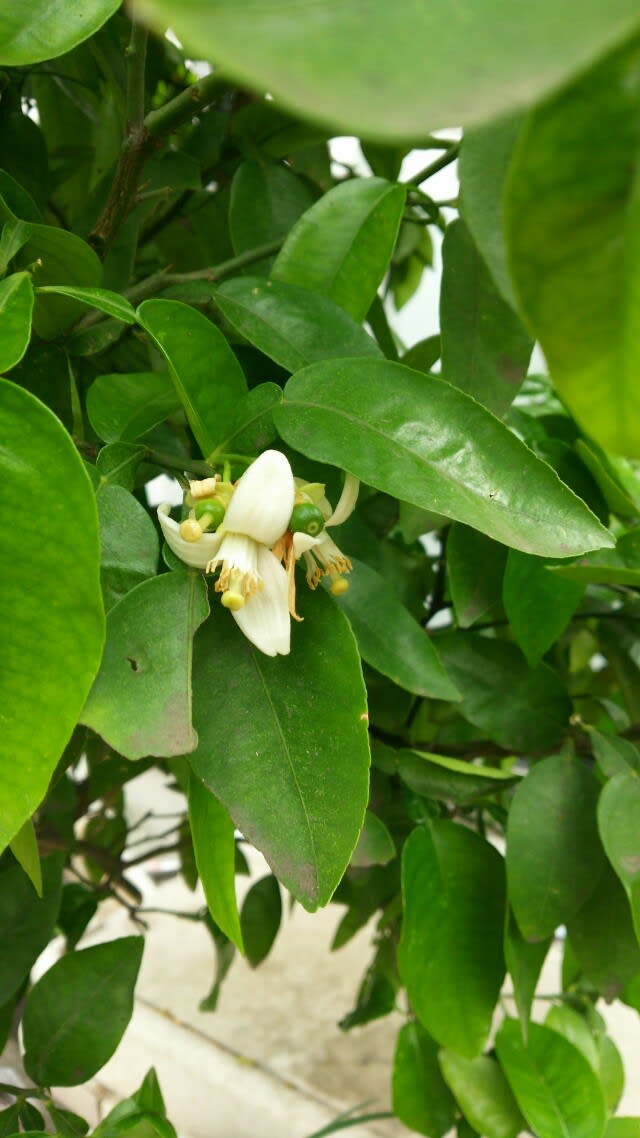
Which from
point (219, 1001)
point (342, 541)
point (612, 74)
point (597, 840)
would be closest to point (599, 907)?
point (597, 840)

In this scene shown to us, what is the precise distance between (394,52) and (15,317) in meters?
0.10

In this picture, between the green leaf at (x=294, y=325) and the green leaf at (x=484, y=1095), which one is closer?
the green leaf at (x=294, y=325)

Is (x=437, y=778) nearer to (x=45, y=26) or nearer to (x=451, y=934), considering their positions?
(x=451, y=934)

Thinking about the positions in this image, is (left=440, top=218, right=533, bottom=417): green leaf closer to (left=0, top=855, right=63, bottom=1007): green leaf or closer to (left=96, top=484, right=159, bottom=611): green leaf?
(left=96, top=484, right=159, bottom=611): green leaf

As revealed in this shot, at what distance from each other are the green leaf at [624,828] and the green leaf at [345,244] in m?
0.15

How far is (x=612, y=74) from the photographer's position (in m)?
0.09

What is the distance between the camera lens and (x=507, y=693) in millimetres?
310

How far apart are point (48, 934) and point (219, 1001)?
0.34 metres

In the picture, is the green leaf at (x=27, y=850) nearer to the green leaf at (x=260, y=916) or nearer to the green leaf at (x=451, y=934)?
the green leaf at (x=451, y=934)

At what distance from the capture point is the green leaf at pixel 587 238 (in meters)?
0.09

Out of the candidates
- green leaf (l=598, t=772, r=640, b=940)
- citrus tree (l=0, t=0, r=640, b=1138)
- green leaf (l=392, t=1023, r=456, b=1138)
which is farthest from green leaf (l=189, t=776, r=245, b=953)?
green leaf (l=392, t=1023, r=456, b=1138)

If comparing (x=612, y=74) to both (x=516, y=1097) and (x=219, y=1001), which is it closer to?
(x=516, y=1097)

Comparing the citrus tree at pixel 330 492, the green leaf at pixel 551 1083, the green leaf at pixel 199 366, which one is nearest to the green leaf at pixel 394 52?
the citrus tree at pixel 330 492

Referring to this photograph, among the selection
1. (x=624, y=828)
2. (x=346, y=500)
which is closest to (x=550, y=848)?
(x=624, y=828)
